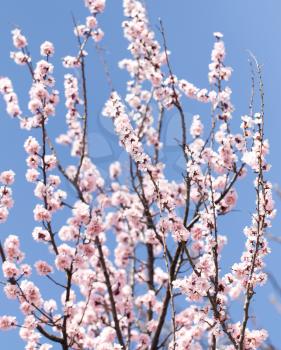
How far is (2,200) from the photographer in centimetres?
668

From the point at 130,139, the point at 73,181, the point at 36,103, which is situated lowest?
the point at 130,139

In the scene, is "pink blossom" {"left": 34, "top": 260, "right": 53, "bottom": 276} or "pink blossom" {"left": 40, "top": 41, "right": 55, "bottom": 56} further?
"pink blossom" {"left": 40, "top": 41, "right": 55, "bottom": 56}

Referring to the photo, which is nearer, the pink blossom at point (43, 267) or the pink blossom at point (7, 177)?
the pink blossom at point (43, 267)

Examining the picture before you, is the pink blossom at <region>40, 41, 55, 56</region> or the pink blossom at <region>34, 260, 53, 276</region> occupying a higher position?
the pink blossom at <region>40, 41, 55, 56</region>

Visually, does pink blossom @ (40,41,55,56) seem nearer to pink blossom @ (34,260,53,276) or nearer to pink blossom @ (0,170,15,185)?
pink blossom @ (0,170,15,185)

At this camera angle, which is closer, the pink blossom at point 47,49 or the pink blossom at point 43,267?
the pink blossom at point 43,267

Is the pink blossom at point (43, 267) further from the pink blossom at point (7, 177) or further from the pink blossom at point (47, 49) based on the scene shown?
the pink blossom at point (47, 49)

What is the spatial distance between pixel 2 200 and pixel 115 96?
2.07 m

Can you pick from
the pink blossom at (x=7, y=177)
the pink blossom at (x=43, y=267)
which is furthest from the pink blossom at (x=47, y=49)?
the pink blossom at (x=43, y=267)

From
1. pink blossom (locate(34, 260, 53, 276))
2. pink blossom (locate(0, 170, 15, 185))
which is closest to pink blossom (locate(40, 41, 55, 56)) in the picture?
pink blossom (locate(0, 170, 15, 185))

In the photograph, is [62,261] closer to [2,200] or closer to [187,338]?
[2,200]

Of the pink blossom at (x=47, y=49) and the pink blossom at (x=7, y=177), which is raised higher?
the pink blossom at (x=47, y=49)

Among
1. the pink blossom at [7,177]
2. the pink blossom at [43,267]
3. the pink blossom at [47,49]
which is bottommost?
the pink blossom at [43,267]

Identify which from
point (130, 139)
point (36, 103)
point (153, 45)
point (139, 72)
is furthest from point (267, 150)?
point (139, 72)
